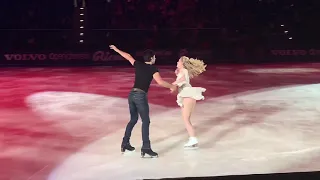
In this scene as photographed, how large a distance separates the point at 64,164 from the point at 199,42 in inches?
561

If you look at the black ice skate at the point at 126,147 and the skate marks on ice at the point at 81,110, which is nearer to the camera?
the black ice skate at the point at 126,147

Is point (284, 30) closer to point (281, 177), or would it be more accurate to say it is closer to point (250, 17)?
point (250, 17)

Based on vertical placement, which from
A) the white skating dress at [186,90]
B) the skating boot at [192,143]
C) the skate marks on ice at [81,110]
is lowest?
the skate marks on ice at [81,110]

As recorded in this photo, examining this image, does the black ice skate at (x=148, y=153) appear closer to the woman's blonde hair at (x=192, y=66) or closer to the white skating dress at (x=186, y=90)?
the white skating dress at (x=186, y=90)

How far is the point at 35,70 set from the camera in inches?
681

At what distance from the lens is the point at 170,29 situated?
19562mm

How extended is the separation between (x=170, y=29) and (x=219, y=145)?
13038mm

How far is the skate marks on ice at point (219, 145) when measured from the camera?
5701mm

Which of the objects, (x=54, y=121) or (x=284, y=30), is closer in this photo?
(x=54, y=121)

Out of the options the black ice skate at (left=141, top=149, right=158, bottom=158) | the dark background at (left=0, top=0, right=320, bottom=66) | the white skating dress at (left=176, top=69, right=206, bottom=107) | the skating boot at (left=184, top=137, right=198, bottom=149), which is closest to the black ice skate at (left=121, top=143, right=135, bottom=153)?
the black ice skate at (left=141, top=149, right=158, bottom=158)

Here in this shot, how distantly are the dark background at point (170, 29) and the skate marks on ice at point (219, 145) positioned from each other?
9.13 metres

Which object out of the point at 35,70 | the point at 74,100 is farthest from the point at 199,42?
the point at 74,100

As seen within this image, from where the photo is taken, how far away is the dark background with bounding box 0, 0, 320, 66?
18578mm

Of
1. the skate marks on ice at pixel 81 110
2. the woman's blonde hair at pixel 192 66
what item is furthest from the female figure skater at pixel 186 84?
the skate marks on ice at pixel 81 110
